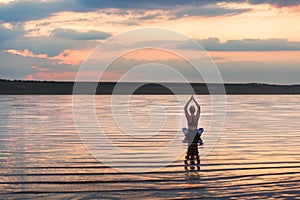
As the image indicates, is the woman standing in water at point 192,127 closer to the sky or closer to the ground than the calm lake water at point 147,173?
closer to the sky

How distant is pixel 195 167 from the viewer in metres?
19.1

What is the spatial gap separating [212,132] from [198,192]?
2001 centimetres

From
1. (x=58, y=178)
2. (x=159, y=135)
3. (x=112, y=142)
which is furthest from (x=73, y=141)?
(x=58, y=178)

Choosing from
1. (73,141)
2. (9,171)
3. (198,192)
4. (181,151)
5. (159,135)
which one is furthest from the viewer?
(159,135)

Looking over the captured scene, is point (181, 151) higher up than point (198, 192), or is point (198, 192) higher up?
point (181, 151)

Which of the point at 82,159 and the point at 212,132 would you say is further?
the point at 212,132

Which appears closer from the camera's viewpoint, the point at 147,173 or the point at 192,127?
the point at 147,173

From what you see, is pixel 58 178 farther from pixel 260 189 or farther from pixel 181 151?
pixel 181 151

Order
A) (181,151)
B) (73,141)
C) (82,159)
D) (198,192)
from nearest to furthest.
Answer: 1. (198,192)
2. (82,159)
3. (181,151)
4. (73,141)

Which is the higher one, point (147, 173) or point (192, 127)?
point (192, 127)

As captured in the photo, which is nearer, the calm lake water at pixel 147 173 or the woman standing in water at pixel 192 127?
the calm lake water at pixel 147 173

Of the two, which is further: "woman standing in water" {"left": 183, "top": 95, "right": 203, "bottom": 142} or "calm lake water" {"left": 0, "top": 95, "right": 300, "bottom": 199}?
"woman standing in water" {"left": 183, "top": 95, "right": 203, "bottom": 142}

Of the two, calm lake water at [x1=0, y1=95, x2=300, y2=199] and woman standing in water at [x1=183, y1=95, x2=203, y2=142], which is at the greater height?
woman standing in water at [x1=183, y1=95, x2=203, y2=142]

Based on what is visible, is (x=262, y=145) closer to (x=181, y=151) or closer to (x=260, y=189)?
(x=181, y=151)
